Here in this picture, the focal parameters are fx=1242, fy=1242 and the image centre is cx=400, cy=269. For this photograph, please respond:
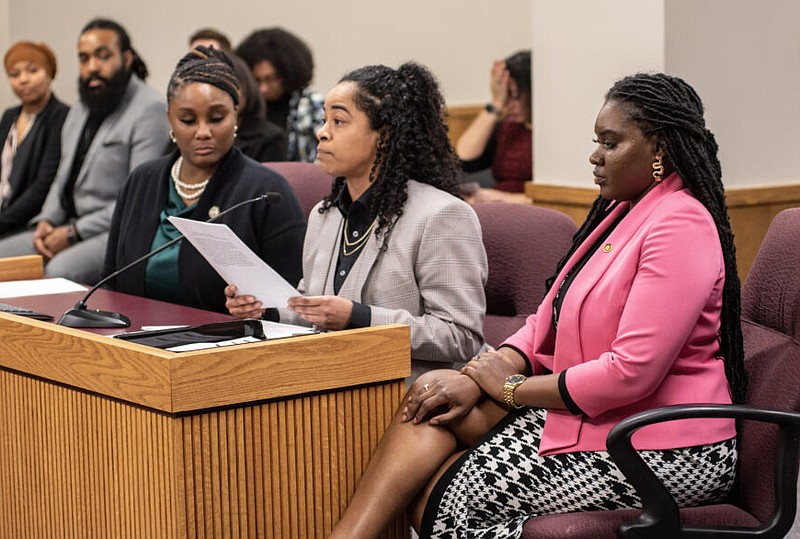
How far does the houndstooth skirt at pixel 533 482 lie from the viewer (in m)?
2.27

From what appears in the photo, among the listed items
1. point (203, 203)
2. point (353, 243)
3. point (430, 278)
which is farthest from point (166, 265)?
point (430, 278)

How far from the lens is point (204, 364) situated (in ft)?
7.24

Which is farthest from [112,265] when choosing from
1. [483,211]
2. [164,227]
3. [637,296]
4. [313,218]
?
[637,296]

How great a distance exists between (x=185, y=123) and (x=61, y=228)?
1879 millimetres

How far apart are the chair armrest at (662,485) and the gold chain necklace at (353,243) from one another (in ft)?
3.24

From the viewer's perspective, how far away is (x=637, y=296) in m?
2.22

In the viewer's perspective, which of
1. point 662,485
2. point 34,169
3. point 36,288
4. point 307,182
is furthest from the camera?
point 34,169

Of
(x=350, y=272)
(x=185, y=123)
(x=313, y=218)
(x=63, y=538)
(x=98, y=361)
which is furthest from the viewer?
(x=185, y=123)

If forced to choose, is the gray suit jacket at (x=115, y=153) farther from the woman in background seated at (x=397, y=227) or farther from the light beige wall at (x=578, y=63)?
the woman in background seated at (x=397, y=227)

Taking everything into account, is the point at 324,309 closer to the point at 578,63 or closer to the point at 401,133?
the point at 401,133

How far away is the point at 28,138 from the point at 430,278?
11.7ft

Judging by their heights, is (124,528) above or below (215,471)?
below

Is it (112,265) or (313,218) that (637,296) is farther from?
(112,265)

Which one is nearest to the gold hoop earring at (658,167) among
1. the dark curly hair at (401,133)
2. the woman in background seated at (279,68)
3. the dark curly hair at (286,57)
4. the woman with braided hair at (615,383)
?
the woman with braided hair at (615,383)
